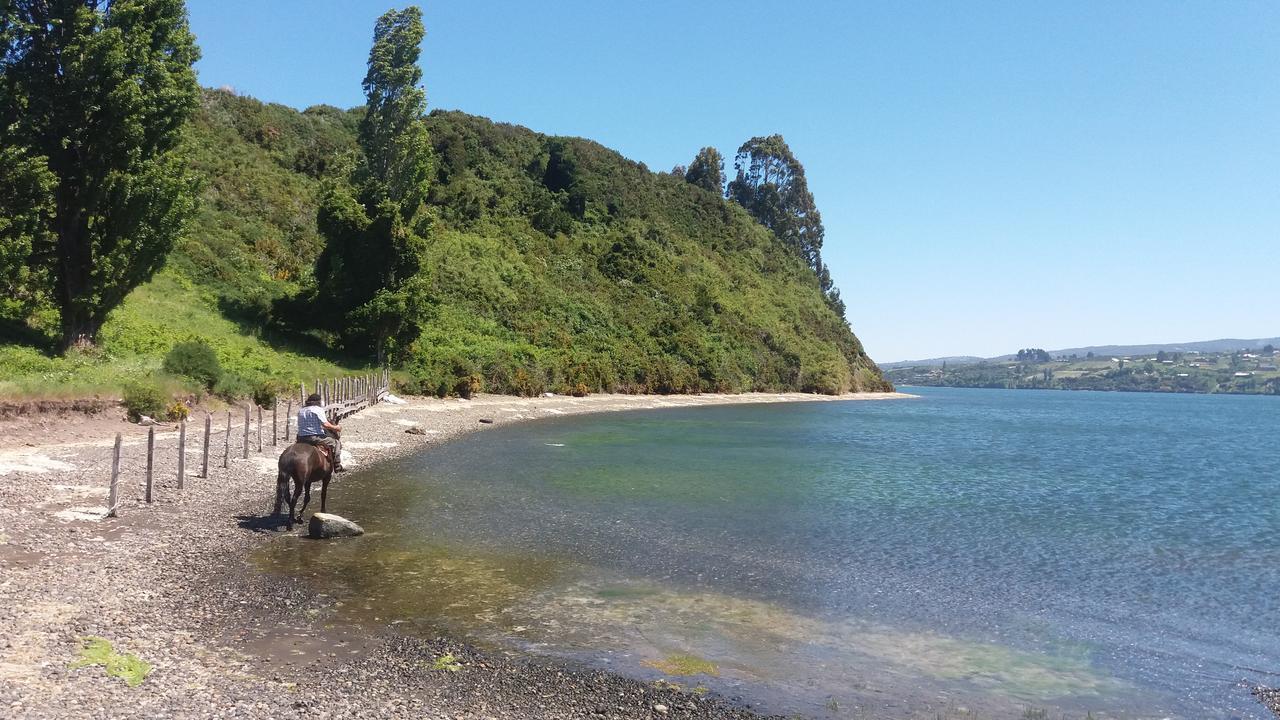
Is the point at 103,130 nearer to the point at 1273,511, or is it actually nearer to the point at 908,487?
the point at 908,487

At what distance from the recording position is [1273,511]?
1000 inches

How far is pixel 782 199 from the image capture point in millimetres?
132125

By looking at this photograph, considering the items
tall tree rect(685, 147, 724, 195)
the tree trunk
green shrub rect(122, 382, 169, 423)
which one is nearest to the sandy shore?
green shrub rect(122, 382, 169, 423)

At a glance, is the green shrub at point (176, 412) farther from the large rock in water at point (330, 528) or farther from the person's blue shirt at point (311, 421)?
the large rock in water at point (330, 528)

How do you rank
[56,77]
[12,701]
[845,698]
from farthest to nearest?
[56,77]
[845,698]
[12,701]

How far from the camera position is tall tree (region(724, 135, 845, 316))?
428 feet

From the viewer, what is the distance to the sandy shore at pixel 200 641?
7699 mm

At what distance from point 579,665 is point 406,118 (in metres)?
46.4

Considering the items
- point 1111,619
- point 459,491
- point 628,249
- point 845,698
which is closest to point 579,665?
point 845,698

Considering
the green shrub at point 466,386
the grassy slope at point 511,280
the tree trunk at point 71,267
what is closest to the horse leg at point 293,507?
the grassy slope at point 511,280

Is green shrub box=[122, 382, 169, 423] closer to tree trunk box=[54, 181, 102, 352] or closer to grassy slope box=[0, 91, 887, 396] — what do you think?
grassy slope box=[0, 91, 887, 396]

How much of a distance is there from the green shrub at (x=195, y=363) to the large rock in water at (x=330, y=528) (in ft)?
57.2

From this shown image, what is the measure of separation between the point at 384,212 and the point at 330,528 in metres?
35.3

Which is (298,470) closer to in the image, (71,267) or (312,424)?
(312,424)
